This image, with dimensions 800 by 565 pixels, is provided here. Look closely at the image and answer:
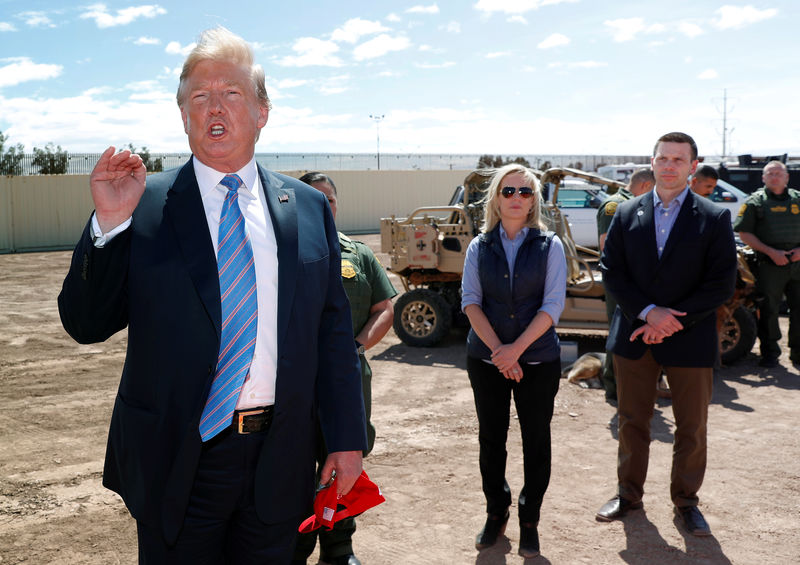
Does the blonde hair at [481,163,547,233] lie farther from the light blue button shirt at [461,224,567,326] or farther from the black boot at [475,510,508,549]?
the black boot at [475,510,508,549]

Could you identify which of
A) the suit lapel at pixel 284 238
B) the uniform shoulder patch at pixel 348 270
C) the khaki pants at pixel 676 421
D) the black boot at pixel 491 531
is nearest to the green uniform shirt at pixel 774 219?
the khaki pants at pixel 676 421

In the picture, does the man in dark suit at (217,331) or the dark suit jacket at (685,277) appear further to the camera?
the dark suit jacket at (685,277)

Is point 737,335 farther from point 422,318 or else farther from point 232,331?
point 232,331

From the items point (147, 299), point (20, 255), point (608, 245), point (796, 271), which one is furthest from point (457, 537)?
point (20, 255)

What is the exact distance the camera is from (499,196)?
3.84 metres

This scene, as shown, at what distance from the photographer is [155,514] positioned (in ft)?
6.41

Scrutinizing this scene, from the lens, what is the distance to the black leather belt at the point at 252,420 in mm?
1985

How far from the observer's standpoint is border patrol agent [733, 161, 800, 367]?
7707 millimetres

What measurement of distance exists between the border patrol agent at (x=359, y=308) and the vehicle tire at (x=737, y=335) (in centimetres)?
525

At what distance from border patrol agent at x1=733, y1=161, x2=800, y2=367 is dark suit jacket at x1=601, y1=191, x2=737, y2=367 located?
4.31 m

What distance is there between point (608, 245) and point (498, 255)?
831mm

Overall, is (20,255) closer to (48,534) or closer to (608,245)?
(48,534)

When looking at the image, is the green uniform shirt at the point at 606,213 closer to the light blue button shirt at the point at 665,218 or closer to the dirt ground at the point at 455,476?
the dirt ground at the point at 455,476

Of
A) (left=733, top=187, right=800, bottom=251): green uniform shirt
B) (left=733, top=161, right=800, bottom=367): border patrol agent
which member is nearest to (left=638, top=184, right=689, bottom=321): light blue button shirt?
(left=733, top=187, right=800, bottom=251): green uniform shirt
